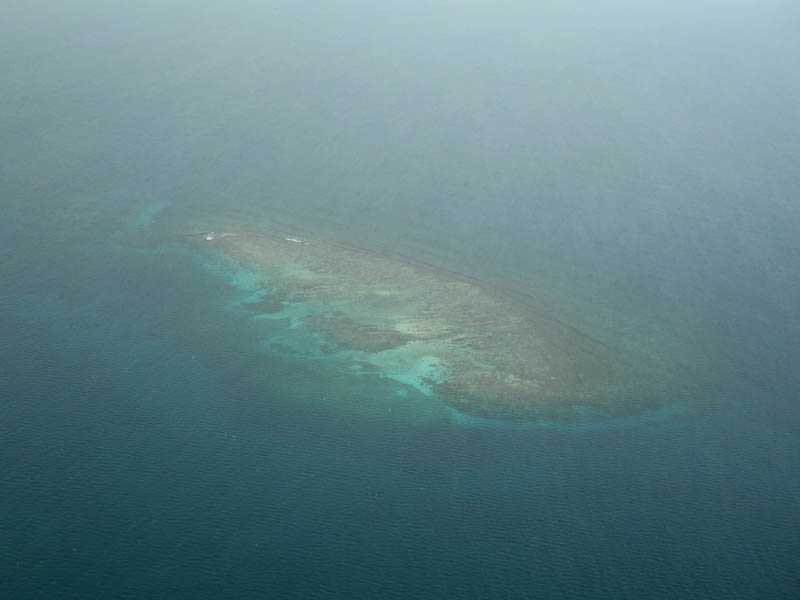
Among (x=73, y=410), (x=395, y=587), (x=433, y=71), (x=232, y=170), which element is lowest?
(x=395, y=587)

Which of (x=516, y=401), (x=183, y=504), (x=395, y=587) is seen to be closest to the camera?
(x=395, y=587)

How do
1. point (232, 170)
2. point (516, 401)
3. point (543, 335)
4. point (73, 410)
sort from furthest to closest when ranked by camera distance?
point (232, 170), point (543, 335), point (516, 401), point (73, 410)

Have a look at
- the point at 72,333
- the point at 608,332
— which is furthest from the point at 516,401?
the point at 72,333

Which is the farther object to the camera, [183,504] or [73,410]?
[73,410]

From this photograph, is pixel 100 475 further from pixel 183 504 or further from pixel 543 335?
pixel 543 335

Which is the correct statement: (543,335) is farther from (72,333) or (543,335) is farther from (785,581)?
(72,333)

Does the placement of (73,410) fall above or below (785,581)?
above
